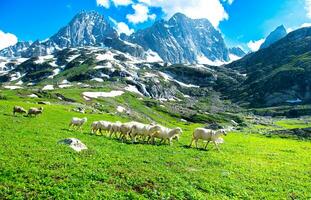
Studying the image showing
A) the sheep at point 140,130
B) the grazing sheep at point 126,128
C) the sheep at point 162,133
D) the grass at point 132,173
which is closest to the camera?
the grass at point 132,173

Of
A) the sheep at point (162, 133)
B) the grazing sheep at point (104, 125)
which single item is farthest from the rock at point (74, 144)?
the grazing sheep at point (104, 125)

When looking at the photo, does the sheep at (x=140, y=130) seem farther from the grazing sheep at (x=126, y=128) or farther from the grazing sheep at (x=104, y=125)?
the grazing sheep at (x=104, y=125)

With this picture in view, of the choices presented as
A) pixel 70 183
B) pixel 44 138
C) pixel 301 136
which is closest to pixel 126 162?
pixel 70 183

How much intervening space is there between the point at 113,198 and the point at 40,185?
4.52m

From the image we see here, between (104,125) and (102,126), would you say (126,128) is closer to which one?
(104,125)

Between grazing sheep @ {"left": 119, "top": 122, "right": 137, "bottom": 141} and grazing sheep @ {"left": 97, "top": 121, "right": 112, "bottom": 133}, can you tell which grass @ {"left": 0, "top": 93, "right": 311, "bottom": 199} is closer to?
grazing sheep @ {"left": 119, "top": 122, "right": 137, "bottom": 141}

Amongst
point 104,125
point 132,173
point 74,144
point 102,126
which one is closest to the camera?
point 132,173

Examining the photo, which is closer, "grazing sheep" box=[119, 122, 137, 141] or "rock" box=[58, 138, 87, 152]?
"rock" box=[58, 138, 87, 152]

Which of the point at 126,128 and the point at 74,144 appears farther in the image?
the point at 126,128

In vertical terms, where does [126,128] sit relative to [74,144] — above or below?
above

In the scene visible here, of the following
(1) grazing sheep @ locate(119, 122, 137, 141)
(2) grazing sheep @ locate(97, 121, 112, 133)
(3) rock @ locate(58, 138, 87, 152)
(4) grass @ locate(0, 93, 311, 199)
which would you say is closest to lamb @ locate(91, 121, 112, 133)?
(2) grazing sheep @ locate(97, 121, 112, 133)

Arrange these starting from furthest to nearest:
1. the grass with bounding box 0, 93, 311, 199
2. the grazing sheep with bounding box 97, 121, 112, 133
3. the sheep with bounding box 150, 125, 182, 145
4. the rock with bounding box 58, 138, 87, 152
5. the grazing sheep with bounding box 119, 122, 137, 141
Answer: the grazing sheep with bounding box 97, 121, 112, 133
the grazing sheep with bounding box 119, 122, 137, 141
the sheep with bounding box 150, 125, 182, 145
the rock with bounding box 58, 138, 87, 152
the grass with bounding box 0, 93, 311, 199

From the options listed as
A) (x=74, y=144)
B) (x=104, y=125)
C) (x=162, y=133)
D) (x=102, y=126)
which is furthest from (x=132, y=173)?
(x=102, y=126)

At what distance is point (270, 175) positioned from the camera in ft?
108
